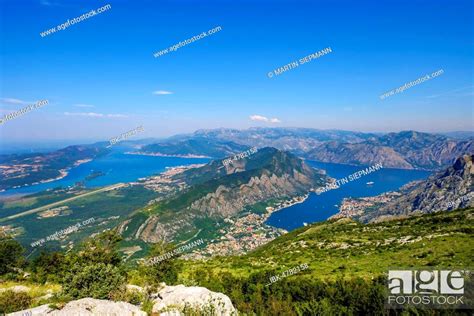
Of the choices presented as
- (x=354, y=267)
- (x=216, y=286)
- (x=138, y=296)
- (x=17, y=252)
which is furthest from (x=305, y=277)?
(x=17, y=252)

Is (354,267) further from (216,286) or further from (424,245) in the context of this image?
(216,286)

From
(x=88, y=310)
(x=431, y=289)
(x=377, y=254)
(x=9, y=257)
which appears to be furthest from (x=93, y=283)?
(x=377, y=254)

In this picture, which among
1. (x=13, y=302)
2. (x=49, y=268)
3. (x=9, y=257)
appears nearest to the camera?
(x=13, y=302)

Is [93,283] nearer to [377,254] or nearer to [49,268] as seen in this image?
[49,268]

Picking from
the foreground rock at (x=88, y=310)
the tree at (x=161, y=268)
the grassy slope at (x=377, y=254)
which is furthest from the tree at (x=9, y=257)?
the foreground rock at (x=88, y=310)

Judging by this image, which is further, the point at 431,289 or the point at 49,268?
the point at 49,268

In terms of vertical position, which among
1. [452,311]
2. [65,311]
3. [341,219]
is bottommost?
[341,219]

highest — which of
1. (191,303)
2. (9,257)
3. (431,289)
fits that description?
(191,303)
